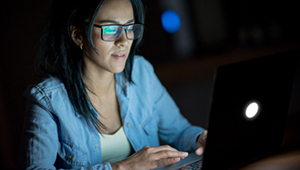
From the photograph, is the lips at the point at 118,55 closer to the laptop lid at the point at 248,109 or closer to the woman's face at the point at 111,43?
the woman's face at the point at 111,43

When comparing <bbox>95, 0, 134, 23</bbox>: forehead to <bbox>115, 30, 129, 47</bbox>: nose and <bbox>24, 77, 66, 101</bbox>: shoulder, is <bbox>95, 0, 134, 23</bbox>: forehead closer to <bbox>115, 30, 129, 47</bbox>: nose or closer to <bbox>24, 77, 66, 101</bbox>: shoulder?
<bbox>115, 30, 129, 47</bbox>: nose

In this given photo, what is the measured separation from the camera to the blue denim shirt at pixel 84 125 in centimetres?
95

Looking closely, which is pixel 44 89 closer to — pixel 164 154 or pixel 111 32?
pixel 111 32

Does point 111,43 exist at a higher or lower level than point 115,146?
higher

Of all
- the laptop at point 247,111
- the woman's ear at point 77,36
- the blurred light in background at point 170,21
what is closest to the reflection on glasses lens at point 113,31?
the woman's ear at point 77,36

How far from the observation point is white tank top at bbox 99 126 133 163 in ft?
3.65

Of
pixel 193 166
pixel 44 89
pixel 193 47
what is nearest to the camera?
pixel 193 166

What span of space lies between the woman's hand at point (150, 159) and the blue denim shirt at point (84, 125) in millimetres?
63

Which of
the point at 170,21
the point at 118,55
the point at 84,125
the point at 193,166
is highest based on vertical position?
the point at 170,21

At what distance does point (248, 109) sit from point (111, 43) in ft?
1.95

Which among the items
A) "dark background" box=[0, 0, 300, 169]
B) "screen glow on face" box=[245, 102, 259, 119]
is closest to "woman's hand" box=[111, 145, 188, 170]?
"screen glow on face" box=[245, 102, 259, 119]

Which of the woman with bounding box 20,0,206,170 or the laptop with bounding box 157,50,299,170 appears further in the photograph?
the woman with bounding box 20,0,206,170

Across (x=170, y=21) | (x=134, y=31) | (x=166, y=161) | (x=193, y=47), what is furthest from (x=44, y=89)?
(x=193, y=47)

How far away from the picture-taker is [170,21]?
296cm
